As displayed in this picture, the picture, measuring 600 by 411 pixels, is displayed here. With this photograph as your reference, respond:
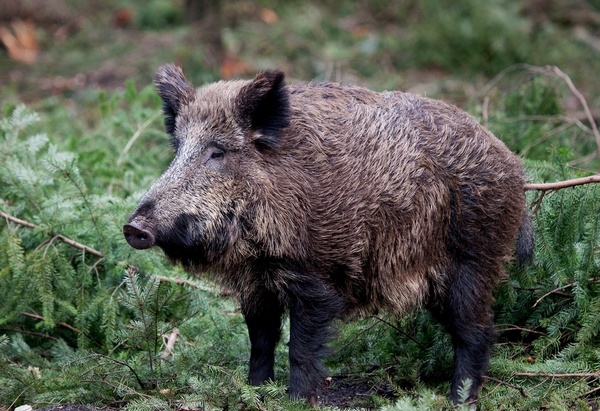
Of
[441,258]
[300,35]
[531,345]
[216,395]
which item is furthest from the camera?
[300,35]

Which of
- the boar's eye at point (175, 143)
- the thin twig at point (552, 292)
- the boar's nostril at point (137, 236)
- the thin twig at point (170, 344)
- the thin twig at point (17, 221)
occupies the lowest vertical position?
the thin twig at point (170, 344)

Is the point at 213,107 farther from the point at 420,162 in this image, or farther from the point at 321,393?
the point at 321,393

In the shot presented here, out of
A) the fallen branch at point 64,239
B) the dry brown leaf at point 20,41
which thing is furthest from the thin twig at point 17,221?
the dry brown leaf at point 20,41

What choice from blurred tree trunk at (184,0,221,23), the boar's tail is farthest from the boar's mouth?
blurred tree trunk at (184,0,221,23)

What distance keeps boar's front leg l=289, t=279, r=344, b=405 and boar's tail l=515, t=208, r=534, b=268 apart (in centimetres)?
155

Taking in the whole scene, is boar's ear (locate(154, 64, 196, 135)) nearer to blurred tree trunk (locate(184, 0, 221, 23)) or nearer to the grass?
the grass

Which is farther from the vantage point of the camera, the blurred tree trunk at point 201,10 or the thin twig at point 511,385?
the blurred tree trunk at point 201,10

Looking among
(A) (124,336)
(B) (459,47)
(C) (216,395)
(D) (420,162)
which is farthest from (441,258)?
(B) (459,47)

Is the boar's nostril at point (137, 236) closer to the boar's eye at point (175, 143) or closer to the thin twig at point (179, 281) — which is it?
the boar's eye at point (175, 143)

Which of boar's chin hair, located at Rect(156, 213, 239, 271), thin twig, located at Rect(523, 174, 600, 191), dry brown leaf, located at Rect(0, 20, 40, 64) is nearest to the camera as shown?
boar's chin hair, located at Rect(156, 213, 239, 271)

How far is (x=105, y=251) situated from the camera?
624 cm

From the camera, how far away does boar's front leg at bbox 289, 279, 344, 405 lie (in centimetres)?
485

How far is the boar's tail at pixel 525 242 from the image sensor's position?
5.73 metres

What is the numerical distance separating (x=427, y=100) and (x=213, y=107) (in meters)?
1.50
